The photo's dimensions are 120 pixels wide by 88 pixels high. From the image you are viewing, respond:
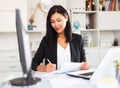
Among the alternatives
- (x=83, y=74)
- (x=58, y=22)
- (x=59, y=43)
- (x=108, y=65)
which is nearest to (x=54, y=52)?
(x=59, y=43)

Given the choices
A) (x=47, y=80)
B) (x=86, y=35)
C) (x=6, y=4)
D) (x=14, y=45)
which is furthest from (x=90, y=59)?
(x=47, y=80)

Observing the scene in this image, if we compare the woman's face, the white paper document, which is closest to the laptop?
the white paper document

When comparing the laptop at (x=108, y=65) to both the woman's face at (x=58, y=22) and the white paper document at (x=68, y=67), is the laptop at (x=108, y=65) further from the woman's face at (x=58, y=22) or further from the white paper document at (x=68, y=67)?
the woman's face at (x=58, y=22)

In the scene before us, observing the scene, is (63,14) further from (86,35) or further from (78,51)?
(86,35)

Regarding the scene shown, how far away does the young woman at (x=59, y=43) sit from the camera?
2051mm

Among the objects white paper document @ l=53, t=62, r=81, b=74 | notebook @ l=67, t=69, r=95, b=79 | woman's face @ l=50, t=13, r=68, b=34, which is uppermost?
woman's face @ l=50, t=13, r=68, b=34

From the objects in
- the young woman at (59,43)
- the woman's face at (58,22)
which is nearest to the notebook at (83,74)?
the young woman at (59,43)

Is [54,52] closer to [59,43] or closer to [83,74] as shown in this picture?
[59,43]

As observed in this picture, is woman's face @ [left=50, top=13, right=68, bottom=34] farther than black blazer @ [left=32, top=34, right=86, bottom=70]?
No

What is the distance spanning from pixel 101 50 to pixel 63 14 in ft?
6.90

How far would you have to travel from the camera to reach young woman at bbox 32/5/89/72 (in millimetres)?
2051

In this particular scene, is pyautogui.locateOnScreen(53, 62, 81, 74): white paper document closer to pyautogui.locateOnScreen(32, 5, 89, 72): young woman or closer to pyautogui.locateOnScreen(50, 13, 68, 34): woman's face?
pyautogui.locateOnScreen(32, 5, 89, 72): young woman

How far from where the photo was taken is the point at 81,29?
4000 millimetres

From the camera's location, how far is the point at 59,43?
83.9 inches
